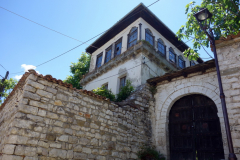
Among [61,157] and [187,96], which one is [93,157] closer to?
[61,157]

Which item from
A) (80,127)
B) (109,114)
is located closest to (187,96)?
(109,114)

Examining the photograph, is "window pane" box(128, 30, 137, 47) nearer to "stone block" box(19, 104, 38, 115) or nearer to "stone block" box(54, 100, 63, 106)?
"stone block" box(54, 100, 63, 106)

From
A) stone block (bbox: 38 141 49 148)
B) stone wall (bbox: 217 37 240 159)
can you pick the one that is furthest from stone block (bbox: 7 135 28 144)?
stone wall (bbox: 217 37 240 159)

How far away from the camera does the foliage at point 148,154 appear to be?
736cm

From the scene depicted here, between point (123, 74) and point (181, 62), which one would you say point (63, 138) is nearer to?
point (123, 74)

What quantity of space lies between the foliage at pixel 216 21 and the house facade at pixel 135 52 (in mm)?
3519

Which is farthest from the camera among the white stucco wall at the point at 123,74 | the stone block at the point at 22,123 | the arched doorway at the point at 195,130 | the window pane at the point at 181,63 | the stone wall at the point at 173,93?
the window pane at the point at 181,63

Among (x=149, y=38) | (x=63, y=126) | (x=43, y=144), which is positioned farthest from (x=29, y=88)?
(x=149, y=38)

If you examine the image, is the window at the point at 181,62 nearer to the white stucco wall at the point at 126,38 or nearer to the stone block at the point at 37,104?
the white stucco wall at the point at 126,38

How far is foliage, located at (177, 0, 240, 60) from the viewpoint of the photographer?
6.36 meters

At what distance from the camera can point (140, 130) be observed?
7977mm

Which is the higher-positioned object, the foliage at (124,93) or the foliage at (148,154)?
the foliage at (124,93)

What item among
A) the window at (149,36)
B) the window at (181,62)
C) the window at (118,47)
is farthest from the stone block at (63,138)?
the window at (181,62)

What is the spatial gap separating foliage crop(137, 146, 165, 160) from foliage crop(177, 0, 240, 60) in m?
4.19
